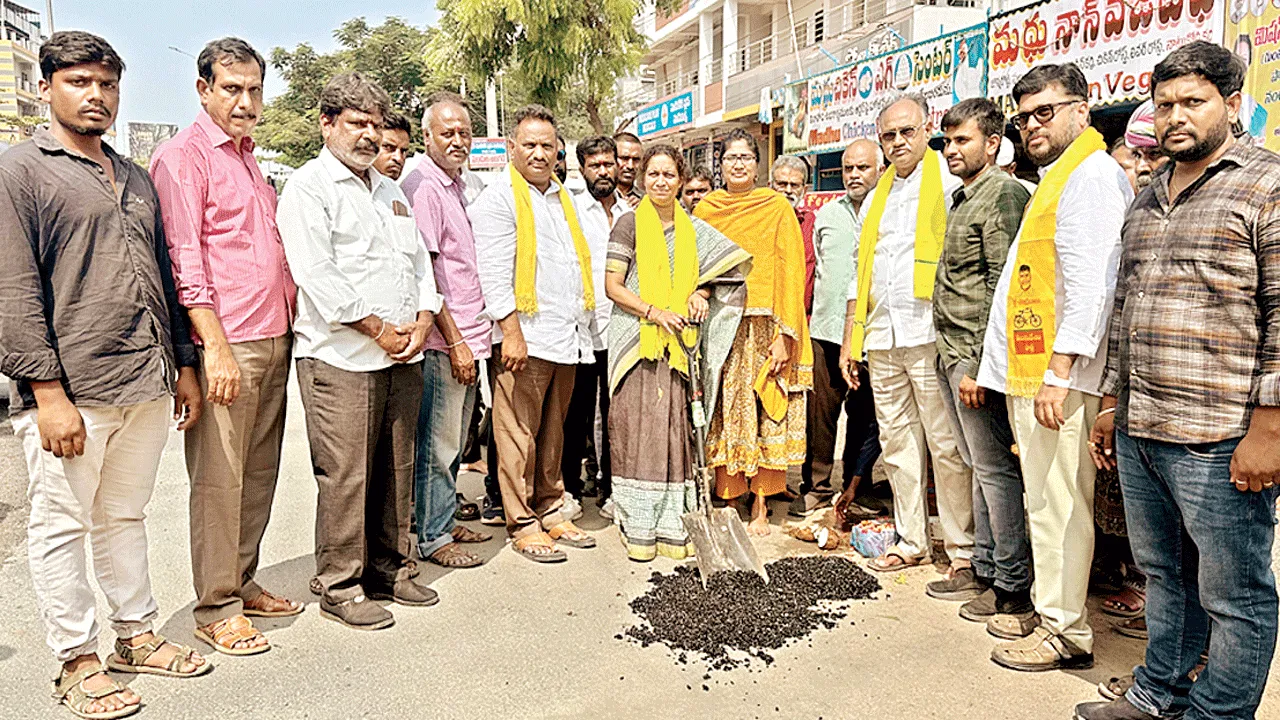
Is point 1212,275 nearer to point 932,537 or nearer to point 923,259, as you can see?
point 923,259

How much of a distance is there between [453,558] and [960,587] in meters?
2.33

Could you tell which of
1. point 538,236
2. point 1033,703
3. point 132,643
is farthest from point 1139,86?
point 132,643

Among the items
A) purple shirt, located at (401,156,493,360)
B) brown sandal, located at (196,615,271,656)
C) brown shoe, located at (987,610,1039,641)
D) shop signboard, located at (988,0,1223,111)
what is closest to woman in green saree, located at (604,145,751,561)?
purple shirt, located at (401,156,493,360)

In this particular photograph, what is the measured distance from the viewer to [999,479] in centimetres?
351

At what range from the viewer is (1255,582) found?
2.38m

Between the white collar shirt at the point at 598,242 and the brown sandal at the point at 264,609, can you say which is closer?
the brown sandal at the point at 264,609

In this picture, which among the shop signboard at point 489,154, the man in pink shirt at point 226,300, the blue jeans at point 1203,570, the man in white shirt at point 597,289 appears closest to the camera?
the blue jeans at point 1203,570

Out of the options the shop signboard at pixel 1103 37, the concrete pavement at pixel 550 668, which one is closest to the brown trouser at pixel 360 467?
the concrete pavement at pixel 550 668

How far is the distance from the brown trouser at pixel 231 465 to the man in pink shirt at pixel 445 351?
2.47 ft

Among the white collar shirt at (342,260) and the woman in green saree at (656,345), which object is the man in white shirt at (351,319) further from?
the woman in green saree at (656,345)

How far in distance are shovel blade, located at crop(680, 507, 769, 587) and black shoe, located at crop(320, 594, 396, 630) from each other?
1354 mm

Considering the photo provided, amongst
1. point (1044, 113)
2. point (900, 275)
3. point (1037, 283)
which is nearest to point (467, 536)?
point (900, 275)

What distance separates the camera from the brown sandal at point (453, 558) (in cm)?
429

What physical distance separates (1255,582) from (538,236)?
10.5ft
